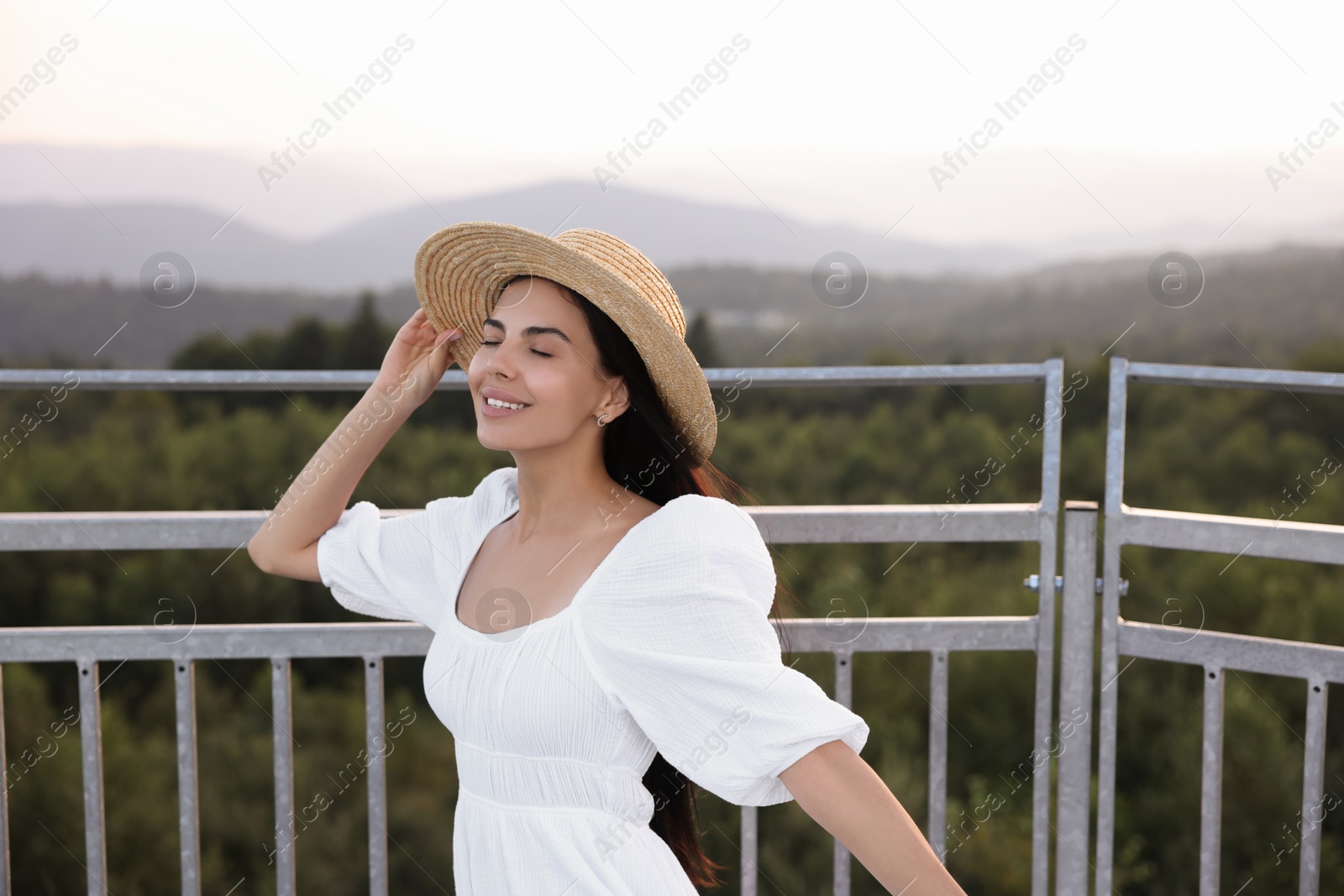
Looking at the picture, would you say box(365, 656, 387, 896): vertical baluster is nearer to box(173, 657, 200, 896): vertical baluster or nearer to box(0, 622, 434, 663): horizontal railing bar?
box(0, 622, 434, 663): horizontal railing bar

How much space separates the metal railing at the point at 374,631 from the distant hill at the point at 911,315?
2865 cm

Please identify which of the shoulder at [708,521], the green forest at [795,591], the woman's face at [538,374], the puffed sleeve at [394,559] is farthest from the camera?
the green forest at [795,591]

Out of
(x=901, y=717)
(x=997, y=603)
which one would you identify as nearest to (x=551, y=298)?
(x=901, y=717)

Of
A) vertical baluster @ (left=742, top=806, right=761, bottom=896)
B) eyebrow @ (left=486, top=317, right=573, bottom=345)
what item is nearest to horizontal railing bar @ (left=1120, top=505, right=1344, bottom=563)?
vertical baluster @ (left=742, top=806, right=761, bottom=896)

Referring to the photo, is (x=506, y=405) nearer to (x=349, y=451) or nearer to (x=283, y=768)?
(x=349, y=451)

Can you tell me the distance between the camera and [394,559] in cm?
175

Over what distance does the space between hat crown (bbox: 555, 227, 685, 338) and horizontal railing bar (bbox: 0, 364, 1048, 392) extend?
1.26ft

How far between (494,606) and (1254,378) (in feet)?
4.09

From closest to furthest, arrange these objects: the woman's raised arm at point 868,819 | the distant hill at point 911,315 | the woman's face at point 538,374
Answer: the woman's raised arm at point 868,819 → the woman's face at point 538,374 → the distant hill at point 911,315

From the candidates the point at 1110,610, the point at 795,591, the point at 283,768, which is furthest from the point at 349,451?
the point at 795,591

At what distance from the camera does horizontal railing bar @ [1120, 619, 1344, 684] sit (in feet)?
6.25

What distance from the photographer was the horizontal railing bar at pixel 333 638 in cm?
200

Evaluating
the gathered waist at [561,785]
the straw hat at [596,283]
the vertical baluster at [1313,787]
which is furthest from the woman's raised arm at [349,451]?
the vertical baluster at [1313,787]

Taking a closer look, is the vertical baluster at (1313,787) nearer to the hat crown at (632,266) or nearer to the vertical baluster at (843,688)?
the vertical baluster at (843,688)
